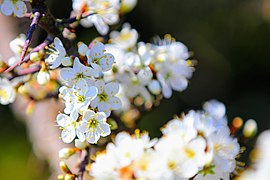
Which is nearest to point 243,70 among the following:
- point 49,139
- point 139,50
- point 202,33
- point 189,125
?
point 202,33

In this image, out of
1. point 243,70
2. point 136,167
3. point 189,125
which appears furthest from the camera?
point 243,70

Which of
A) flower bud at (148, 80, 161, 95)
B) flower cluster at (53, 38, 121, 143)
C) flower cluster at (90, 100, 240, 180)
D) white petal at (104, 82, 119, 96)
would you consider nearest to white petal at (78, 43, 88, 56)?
flower cluster at (53, 38, 121, 143)

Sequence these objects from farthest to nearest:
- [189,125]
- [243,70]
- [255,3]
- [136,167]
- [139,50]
→ 1. [243,70]
2. [255,3]
3. [139,50]
4. [189,125]
5. [136,167]

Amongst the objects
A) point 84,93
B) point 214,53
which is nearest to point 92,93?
point 84,93

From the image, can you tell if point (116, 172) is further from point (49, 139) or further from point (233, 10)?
point (233, 10)

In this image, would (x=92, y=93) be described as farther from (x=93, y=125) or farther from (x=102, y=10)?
(x=102, y=10)

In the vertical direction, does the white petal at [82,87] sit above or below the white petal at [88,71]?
below

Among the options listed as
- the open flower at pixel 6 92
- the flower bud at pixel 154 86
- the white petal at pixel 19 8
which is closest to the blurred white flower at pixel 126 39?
the flower bud at pixel 154 86

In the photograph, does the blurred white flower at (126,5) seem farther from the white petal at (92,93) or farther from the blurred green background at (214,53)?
the blurred green background at (214,53)
